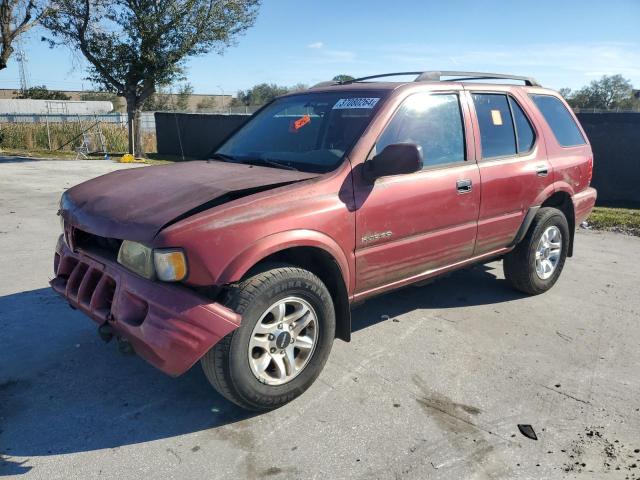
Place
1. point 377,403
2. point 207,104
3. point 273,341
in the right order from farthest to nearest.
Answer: point 207,104
point 377,403
point 273,341

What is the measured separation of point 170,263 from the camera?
272 centimetres

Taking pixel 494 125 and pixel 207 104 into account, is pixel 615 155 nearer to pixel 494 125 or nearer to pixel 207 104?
pixel 494 125

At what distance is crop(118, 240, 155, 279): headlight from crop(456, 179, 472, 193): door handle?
2326mm

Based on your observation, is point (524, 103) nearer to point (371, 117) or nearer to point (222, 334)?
point (371, 117)

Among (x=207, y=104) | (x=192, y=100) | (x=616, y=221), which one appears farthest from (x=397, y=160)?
(x=192, y=100)

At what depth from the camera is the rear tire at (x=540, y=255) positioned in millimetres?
4859

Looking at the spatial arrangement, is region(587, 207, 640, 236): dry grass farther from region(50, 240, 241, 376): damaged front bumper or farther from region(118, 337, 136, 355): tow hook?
region(118, 337, 136, 355): tow hook

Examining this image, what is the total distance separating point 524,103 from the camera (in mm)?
4859

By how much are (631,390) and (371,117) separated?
2.46 metres

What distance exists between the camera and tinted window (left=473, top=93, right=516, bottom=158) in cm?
434

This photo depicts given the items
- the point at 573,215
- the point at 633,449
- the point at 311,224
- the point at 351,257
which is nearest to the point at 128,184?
the point at 311,224

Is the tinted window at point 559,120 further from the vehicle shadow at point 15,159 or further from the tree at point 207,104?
the tree at point 207,104

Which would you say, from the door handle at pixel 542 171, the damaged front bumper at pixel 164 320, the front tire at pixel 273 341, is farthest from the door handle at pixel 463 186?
the damaged front bumper at pixel 164 320

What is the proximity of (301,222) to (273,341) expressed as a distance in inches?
27.6
